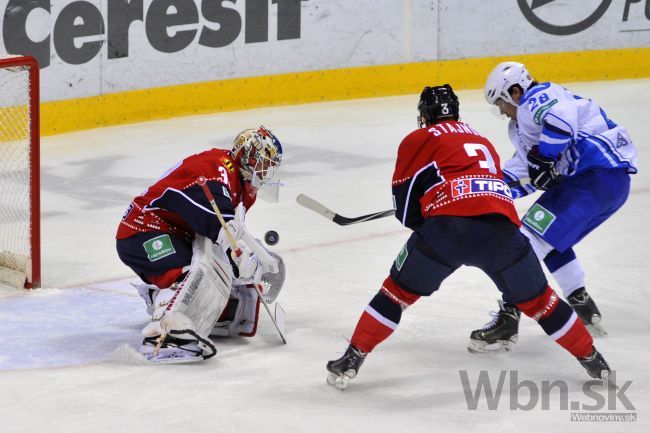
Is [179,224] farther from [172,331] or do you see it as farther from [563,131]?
[563,131]

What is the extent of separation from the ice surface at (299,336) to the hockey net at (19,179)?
174 mm

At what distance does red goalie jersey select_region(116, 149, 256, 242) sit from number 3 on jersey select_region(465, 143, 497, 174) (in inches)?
34.1

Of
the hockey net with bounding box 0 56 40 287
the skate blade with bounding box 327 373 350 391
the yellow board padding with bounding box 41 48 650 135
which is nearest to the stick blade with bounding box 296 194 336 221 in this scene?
the skate blade with bounding box 327 373 350 391

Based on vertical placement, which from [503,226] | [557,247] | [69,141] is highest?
[503,226]

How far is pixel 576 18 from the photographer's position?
33.4ft

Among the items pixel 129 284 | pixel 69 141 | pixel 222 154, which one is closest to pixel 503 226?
pixel 222 154

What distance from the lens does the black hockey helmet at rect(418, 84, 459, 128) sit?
412 cm

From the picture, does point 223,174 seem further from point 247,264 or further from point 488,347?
point 488,347

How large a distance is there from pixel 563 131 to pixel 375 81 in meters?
5.37

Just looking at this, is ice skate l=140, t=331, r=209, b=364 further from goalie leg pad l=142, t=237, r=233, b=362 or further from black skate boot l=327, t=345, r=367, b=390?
black skate boot l=327, t=345, r=367, b=390

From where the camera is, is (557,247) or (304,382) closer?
(304,382)

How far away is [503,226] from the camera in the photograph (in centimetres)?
393

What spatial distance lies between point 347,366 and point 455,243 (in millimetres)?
537

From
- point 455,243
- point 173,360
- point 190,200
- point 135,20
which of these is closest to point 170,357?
point 173,360
